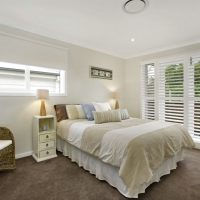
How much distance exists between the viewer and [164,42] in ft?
11.7

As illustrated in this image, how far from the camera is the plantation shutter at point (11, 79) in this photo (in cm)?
273

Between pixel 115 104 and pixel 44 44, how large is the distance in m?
2.51

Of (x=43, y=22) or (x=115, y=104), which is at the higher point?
(x=43, y=22)

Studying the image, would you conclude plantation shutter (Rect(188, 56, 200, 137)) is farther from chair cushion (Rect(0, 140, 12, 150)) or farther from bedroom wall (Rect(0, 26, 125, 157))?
chair cushion (Rect(0, 140, 12, 150))

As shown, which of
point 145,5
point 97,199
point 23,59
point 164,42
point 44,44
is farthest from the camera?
point 164,42

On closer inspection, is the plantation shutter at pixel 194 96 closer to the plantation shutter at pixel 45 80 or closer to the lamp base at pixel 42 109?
the plantation shutter at pixel 45 80

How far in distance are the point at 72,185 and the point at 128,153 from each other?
3.04 feet

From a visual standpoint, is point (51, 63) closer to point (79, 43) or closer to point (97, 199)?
point (79, 43)

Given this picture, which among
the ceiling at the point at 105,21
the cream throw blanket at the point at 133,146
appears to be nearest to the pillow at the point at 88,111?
the cream throw blanket at the point at 133,146

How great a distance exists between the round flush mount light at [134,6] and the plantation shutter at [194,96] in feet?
6.71

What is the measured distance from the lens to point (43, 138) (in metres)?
2.73

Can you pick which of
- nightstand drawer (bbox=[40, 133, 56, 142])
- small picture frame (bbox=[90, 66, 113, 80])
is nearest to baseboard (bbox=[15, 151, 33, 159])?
nightstand drawer (bbox=[40, 133, 56, 142])

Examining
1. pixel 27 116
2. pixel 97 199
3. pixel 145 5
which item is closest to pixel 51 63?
pixel 27 116

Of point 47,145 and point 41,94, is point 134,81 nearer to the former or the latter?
point 41,94
